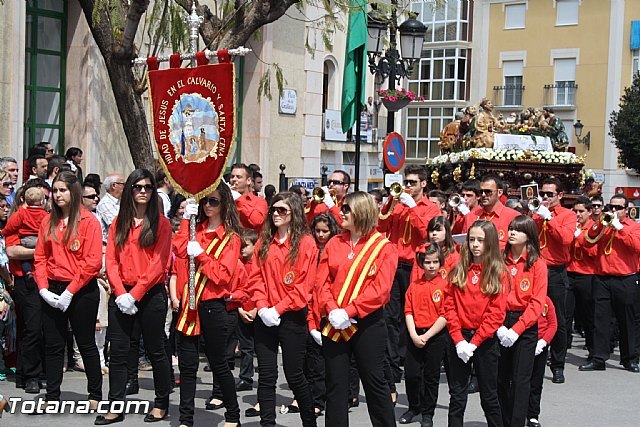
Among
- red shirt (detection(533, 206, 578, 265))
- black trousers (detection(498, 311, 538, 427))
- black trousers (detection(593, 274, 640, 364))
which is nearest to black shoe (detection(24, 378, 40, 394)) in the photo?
black trousers (detection(498, 311, 538, 427))

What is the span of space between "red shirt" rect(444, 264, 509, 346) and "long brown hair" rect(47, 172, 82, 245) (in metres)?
3.05

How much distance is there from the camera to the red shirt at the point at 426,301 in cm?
824

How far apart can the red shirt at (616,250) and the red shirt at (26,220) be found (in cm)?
609

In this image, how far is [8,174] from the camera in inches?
384

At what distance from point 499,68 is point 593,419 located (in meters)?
42.4

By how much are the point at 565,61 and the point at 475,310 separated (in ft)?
139

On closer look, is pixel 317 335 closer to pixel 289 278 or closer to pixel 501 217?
pixel 289 278

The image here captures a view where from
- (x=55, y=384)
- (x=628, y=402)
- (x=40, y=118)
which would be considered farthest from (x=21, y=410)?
(x=40, y=118)

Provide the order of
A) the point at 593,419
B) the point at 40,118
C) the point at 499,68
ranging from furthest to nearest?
the point at 499,68, the point at 40,118, the point at 593,419

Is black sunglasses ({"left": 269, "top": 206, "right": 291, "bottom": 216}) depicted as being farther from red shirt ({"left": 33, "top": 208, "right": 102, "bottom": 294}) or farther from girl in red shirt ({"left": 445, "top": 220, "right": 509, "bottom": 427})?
red shirt ({"left": 33, "top": 208, "right": 102, "bottom": 294})

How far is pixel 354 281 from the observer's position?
6695mm

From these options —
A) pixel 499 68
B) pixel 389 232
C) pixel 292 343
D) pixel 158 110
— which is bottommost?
pixel 292 343

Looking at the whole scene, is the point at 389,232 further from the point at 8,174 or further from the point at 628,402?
the point at 8,174

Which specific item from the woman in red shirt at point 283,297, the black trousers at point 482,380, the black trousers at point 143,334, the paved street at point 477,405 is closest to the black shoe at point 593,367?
the paved street at point 477,405
